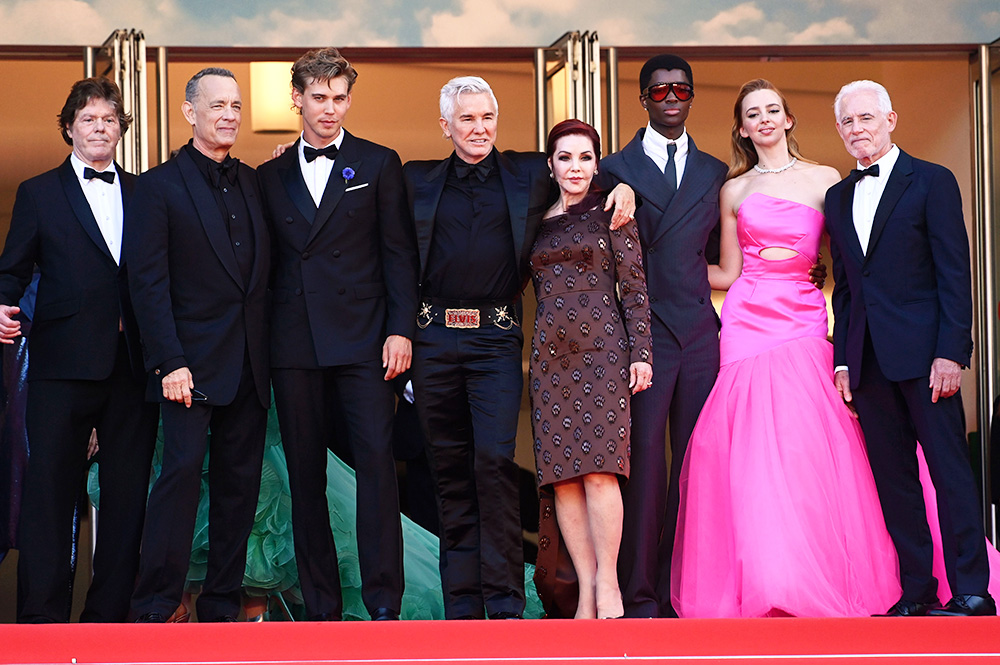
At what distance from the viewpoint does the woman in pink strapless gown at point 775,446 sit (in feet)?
13.7

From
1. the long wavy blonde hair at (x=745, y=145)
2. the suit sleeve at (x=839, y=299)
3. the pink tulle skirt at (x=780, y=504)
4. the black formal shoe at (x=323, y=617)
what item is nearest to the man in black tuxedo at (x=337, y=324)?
the black formal shoe at (x=323, y=617)

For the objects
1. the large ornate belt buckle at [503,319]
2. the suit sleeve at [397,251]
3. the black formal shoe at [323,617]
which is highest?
the suit sleeve at [397,251]

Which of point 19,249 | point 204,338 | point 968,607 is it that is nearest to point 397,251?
point 204,338

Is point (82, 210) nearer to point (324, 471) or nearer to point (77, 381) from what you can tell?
point (77, 381)

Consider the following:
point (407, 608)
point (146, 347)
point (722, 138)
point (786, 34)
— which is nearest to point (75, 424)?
point (146, 347)

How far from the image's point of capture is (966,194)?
6.18 metres

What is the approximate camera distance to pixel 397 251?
432 centimetres

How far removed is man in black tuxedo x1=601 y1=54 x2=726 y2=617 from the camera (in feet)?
14.4

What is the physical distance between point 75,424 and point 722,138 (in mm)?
3309

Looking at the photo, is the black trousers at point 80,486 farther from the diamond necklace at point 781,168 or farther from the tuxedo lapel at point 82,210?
the diamond necklace at point 781,168

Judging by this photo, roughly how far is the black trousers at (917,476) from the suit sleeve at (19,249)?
9.04 ft

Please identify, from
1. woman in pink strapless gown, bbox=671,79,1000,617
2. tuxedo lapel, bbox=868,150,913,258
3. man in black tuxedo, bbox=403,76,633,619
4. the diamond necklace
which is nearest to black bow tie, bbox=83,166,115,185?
man in black tuxedo, bbox=403,76,633,619

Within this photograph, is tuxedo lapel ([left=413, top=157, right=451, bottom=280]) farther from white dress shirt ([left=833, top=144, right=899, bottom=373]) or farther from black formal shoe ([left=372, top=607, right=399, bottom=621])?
white dress shirt ([left=833, top=144, right=899, bottom=373])

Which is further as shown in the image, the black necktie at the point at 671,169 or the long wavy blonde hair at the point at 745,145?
the long wavy blonde hair at the point at 745,145
